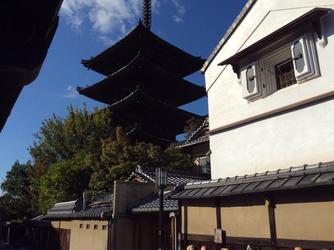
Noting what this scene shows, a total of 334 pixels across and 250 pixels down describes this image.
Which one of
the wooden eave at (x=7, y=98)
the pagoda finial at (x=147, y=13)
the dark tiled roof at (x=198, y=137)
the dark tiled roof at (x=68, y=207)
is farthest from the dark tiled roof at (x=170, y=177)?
the pagoda finial at (x=147, y=13)

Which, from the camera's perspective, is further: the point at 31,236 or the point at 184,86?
the point at 184,86

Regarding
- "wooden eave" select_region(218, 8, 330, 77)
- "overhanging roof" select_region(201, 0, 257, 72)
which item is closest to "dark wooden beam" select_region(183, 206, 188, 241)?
"wooden eave" select_region(218, 8, 330, 77)

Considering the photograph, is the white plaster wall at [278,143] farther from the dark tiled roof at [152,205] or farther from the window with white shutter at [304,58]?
the dark tiled roof at [152,205]

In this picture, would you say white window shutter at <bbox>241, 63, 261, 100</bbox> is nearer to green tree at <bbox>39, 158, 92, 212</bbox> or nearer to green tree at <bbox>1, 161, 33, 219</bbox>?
green tree at <bbox>39, 158, 92, 212</bbox>

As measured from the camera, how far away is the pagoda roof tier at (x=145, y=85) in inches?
1383

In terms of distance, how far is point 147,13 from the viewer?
47500 millimetres

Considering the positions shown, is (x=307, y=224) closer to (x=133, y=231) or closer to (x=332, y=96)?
(x=332, y=96)

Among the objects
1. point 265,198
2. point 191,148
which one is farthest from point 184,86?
point 265,198

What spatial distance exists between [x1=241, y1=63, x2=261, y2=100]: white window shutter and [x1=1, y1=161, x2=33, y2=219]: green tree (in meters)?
32.9

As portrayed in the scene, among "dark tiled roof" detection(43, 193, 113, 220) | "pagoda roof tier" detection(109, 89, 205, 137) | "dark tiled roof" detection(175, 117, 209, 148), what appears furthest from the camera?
"pagoda roof tier" detection(109, 89, 205, 137)

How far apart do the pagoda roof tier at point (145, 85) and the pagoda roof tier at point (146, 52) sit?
223 centimetres

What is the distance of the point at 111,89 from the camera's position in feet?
125

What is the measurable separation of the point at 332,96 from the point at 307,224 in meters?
2.94

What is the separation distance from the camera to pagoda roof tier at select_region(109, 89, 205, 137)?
34250 mm
